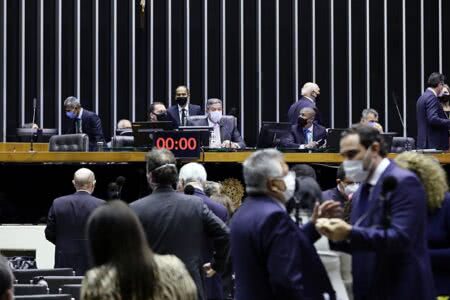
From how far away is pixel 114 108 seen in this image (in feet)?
59.8

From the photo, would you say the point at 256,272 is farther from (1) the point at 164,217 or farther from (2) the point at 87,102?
(2) the point at 87,102

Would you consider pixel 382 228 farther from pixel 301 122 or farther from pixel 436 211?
pixel 301 122

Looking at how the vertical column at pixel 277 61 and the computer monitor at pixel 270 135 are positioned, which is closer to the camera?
the computer monitor at pixel 270 135

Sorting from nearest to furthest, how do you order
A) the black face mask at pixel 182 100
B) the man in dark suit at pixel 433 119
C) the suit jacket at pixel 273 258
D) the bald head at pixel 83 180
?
the suit jacket at pixel 273 258 → the bald head at pixel 83 180 → the man in dark suit at pixel 433 119 → the black face mask at pixel 182 100

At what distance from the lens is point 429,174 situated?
6.46 m

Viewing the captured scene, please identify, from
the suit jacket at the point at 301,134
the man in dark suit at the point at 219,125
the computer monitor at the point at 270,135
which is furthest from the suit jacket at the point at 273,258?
the man in dark suit at the point at 219,125

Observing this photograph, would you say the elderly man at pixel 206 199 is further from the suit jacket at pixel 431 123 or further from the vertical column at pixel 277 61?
the vertical column at pixel 277 61

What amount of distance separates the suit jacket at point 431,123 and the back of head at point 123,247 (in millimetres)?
10781

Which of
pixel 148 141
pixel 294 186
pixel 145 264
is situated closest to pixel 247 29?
pixel 148 141

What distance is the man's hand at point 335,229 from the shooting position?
560cm

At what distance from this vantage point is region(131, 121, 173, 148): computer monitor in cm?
1348

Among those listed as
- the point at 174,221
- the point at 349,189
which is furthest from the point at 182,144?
the point at 174,221

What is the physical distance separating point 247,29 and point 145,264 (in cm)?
1403

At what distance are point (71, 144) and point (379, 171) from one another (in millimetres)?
8570
